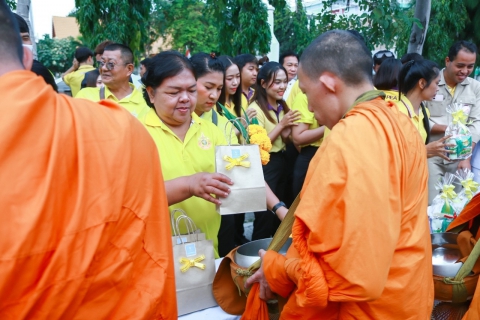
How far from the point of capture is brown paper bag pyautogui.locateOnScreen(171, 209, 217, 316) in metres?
2.12

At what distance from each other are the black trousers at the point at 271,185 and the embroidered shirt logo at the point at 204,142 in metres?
1.91

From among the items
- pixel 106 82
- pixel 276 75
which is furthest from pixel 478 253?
pixel 106 82

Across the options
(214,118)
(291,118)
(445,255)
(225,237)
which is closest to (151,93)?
(214,118)

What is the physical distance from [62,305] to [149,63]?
5.67ft

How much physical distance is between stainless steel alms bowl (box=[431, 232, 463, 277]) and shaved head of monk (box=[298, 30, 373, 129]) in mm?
1079

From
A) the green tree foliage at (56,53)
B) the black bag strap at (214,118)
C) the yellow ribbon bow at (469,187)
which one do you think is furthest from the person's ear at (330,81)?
the green tree foliage at (56,53)

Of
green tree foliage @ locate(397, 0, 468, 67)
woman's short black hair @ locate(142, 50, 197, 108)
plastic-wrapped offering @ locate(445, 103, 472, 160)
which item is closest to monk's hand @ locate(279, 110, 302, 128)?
plastic-wrapped offering @ locate(445, 103, 472, 160)

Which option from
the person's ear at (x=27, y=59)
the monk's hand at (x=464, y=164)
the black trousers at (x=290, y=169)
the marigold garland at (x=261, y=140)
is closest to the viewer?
the person's ear at (x=27, y=59)

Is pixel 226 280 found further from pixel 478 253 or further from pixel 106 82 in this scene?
pixel 106 82

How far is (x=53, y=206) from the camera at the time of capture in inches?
45.0

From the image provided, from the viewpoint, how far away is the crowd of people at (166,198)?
1.12 m

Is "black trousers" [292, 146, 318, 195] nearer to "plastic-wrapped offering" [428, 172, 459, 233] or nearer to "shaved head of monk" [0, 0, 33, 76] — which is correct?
"plastic-wrapped offering" [428, 172, 459, 233]

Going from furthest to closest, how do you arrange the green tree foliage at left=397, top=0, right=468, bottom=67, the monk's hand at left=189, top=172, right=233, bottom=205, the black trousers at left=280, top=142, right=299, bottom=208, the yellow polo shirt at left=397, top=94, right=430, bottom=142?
1. the green tree foliage at left=397, top=0, right=468, bottom=67
2. the black trousers at left=280, top=142, right=299, bottom=208
3. the yellow polo shirt at left=397, top=94, right=430, bottom=142
4. the monk's hand at left=189, top=172, right=233, bottom=205

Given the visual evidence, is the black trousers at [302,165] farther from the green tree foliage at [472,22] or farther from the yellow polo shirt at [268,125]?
the green tree foliage at [472,22]
